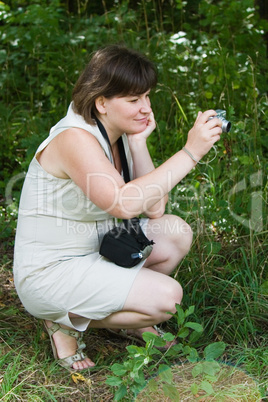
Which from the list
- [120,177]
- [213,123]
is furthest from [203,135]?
[120,177]

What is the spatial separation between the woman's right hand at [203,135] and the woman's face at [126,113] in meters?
0.26

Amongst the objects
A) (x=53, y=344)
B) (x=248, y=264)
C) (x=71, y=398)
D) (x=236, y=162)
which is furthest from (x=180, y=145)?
(x=71, y=398)

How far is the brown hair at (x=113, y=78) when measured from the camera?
2.08 metres

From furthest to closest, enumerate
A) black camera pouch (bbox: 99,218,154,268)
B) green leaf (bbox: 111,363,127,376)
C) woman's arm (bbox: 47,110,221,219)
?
black camera pouch (bbox: 99,218,154,268)
woman's arm (bbox: 47,110,221,219)
green leaf (bbox: 111,363,127,376)

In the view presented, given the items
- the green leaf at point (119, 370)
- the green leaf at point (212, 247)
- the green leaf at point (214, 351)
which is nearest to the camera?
the green leaf at point (119, 370)

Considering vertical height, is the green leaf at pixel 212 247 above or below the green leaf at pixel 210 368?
below

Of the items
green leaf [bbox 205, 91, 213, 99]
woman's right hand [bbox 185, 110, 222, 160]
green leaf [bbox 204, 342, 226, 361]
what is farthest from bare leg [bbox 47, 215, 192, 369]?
green leaf [bbox 205, 91, 213, 99]

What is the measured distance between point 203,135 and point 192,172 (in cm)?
137

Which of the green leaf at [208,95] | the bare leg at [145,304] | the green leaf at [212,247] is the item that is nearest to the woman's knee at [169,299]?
the bare leg at [145,304]

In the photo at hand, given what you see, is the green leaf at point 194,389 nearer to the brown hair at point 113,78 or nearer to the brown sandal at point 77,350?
the brown sandal at point 77,350

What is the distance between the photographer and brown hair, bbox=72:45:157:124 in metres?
2.08

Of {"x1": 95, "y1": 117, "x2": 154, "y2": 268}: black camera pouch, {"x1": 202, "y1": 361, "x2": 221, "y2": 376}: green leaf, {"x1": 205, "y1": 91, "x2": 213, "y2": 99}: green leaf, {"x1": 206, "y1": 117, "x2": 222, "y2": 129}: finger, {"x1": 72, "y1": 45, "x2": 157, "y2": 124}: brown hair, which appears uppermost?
{"x1": 72, "y1": 45, "x2": 157, "y2": 124}: brown hair

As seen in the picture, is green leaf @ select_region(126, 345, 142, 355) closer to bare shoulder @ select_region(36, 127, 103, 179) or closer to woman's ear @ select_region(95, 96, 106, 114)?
bare shoulder @ select_region(36, 127, 103, 179)

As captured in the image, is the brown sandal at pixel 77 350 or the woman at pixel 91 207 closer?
the woman at pixel 91 207
